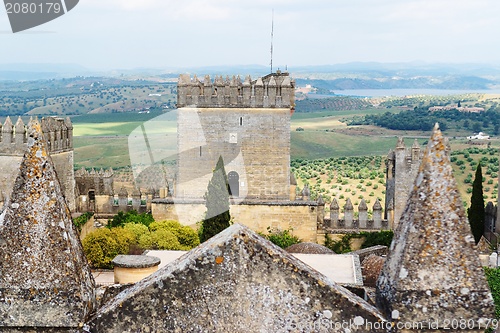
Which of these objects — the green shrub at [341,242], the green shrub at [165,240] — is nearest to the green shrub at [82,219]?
the green shrub at [165,240]

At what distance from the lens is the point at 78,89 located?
13388 centimetres

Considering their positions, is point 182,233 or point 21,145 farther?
point 21,145

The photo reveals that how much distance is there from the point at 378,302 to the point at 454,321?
483 mm

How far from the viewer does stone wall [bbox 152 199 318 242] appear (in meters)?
24.6

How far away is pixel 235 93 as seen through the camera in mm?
26938

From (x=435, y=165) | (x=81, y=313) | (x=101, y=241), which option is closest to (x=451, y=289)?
(x=435, y=165)

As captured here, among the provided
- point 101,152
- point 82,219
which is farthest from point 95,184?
point 101,152

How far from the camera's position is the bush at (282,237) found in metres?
23.2

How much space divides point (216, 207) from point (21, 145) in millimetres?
6504

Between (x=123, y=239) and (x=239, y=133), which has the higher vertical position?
(x=239, y=133)

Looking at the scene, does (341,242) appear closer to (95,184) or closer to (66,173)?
(95,184)

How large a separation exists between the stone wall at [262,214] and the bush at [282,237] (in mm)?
158

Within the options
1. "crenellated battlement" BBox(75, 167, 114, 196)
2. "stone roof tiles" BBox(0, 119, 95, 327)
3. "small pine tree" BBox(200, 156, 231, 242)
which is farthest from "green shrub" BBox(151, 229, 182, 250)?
"stone roof tiles" BBox(0, 119, 95, 327)

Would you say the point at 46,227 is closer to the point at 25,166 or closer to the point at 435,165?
the point at 25,166
